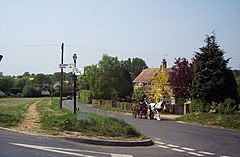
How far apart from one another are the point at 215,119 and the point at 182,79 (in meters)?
15.8

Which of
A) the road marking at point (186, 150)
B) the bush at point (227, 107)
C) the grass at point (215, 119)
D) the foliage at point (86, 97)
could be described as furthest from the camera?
the foliage at point (86, 97)

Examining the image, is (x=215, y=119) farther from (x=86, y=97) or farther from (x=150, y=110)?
(x=86, y=97)

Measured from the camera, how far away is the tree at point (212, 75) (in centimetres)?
3409

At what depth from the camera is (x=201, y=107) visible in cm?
3475

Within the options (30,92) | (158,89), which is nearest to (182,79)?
(158,89)

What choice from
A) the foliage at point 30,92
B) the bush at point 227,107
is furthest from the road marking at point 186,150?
the foliage at point 30,92

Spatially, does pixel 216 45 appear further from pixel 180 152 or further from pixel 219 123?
pixel 180 152

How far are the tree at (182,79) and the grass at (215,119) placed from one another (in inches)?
469

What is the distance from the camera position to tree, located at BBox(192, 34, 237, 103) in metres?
34.1

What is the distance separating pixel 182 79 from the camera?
44312mm

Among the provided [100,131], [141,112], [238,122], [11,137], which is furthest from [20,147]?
[141,112]

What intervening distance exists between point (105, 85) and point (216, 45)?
1545 inches

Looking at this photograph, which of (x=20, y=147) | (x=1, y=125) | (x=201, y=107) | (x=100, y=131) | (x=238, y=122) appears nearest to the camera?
(x=20, y=147)

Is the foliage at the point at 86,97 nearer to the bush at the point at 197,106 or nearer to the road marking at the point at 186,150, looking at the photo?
the bush at the point at 197,106
